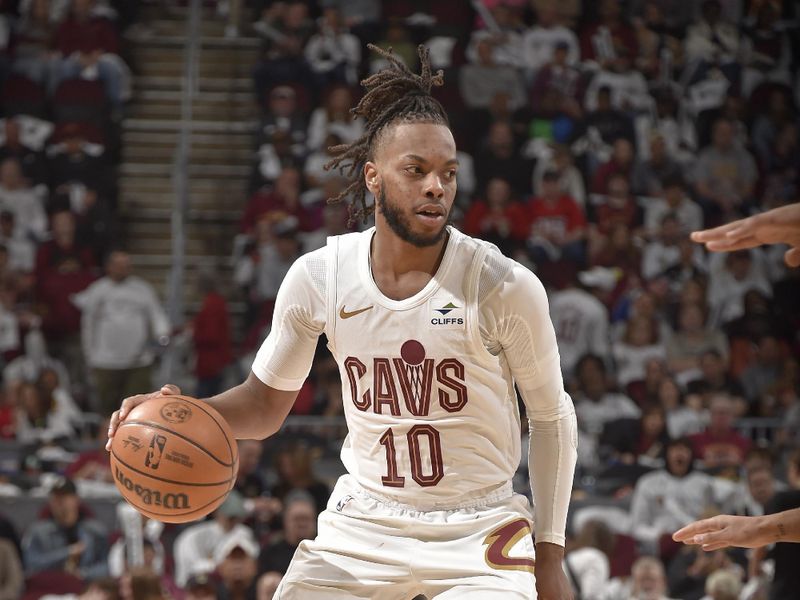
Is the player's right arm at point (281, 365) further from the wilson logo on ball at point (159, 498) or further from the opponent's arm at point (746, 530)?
the opponent's arm at point (746, 530)

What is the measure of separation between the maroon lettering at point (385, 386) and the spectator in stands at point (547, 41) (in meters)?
9.44

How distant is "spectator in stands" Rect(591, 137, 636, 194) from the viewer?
1196cm

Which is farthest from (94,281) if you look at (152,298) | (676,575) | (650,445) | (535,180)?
(676,575)

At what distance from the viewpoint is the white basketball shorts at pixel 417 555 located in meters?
3.62

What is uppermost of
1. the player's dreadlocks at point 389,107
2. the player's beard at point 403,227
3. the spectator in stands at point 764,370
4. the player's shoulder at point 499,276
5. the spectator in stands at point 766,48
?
the spectator in stands at point 766,48

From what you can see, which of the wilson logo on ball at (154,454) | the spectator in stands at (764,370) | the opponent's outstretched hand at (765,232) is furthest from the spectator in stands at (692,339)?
the opponent's outstretched hand at (765,232)

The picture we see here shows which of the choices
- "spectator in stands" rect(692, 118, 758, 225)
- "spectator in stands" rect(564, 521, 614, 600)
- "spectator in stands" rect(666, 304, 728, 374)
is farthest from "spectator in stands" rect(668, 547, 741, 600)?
"spectator in stands" rect(692, 118, 758, 225)

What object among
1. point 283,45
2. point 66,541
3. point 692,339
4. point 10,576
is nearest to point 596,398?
point 692,339

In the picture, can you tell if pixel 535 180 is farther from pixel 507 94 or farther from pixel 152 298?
pixel 152 298

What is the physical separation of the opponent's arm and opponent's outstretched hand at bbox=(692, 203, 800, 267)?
716 mm

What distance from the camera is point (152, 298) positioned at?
1046 cm

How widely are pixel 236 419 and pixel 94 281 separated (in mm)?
7028

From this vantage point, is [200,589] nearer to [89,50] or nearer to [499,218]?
[499,218]

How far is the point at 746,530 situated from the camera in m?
3.23
